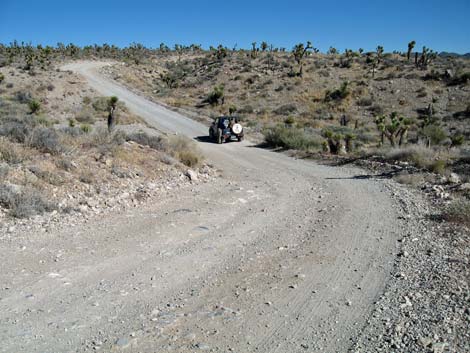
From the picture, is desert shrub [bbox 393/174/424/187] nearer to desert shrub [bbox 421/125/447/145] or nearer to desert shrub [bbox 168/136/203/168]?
desert shrub [bbox 168/136/203/168]

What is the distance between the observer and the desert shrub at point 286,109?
38.1 m

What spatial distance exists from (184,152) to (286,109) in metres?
25.3

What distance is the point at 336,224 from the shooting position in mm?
9086

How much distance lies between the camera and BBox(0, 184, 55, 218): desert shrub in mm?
8258

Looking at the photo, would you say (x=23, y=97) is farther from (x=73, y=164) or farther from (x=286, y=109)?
(x=73, y=164)

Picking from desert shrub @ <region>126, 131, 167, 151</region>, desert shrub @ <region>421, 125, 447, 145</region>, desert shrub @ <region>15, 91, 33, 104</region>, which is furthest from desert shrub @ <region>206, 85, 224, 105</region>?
desert shrub @ <region>126, 131, 167, 151</region>

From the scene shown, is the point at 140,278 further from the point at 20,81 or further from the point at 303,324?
the point at 20,81

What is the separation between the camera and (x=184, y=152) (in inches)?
595

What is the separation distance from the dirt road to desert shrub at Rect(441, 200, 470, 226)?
110 cm

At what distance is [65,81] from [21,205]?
38.8 metres

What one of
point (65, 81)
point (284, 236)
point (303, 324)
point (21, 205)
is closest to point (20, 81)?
point (65, 81)

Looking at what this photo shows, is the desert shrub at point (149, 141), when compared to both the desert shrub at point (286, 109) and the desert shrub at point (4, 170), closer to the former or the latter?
the desert shrub at point (4, 170)

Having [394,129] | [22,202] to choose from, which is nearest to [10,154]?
[22,202]

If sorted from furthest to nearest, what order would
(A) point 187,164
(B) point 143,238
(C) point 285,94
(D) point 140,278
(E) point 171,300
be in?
(C) point 285,94, (A) point 187,164, (B) point 143,238, (D) point 140,278, (E) point 171,300
